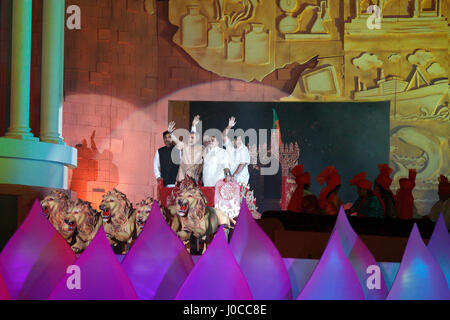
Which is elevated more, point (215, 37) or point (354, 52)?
point (215, 37)

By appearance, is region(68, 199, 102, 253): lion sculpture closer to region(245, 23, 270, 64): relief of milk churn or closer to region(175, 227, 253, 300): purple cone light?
region(175, 227, 253, 300): purple cone light

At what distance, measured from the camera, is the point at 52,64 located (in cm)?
764

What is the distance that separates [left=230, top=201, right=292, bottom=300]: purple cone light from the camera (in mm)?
2383

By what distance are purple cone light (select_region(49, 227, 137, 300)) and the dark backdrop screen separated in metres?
7.35

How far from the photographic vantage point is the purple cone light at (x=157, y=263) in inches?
94.3

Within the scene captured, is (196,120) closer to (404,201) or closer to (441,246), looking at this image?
(404,201)

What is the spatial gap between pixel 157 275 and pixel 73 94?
23.8 ft

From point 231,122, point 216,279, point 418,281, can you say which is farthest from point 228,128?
point 216,279

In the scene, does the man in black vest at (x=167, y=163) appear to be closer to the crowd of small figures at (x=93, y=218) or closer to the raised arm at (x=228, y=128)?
the raised arm at (x=228, y=128)

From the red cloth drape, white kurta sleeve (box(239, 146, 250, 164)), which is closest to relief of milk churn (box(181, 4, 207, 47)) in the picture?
white kurta sleeve (box(239, 146, 250, 164))

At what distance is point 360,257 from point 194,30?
738cm

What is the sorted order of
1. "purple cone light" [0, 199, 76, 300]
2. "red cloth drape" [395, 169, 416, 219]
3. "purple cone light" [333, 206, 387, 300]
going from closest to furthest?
"purple cone light" [0, 199, 76, 300] → "purple cone light" [333, 206, 387, 300] → "red cloth drape" [395, 169, 416, 219]
